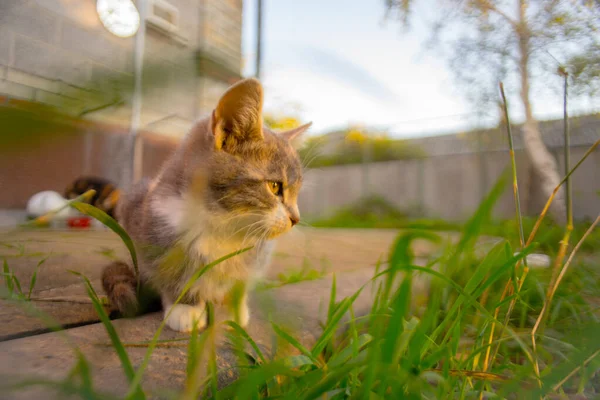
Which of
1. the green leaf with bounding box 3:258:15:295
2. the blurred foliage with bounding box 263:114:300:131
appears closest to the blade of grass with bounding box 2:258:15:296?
the green leaf with bounding box 3:258:15:295

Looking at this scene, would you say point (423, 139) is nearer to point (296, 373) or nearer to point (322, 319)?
point (322, 319)

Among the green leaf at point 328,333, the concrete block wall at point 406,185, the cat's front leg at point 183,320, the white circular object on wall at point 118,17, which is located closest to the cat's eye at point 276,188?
the cat's front leg at point 183,320

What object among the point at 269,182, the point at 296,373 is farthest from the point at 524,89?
the point at 296,373

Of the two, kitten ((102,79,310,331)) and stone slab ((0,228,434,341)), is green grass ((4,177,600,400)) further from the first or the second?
kitten ((102,79,310,331))

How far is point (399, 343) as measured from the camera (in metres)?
0.44

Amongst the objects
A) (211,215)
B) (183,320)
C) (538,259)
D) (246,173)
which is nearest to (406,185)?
(538,259)

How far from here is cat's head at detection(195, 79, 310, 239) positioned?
88 centimetres

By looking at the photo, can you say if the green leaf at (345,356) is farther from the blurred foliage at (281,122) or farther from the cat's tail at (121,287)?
the blurred foliage at (281,122)

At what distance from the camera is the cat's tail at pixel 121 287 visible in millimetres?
770

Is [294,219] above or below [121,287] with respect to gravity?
above

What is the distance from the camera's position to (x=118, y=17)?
24 cm

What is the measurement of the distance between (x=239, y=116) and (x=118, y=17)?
0.71 metres

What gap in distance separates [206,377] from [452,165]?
5.34 metres

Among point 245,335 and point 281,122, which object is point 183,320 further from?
point 281,122
